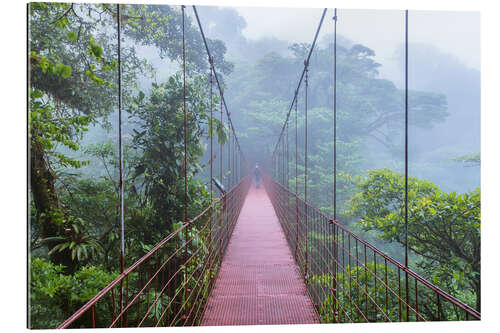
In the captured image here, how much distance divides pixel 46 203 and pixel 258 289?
1.58 meters

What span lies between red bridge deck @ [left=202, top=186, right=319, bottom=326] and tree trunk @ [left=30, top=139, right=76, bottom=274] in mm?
1075

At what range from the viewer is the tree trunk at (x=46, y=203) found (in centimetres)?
214

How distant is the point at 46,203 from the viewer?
89.2 inches

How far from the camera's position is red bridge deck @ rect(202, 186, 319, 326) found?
1596 millimetres

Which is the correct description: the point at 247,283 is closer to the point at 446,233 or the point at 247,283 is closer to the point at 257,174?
the point at 446,233

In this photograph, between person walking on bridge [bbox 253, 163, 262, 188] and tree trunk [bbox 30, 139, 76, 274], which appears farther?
person walking on bridge [bbox 253, 163, 262, 188]

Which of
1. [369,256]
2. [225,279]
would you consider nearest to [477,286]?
[225,279]

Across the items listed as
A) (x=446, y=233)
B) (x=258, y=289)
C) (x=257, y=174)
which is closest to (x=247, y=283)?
(x=258, y=289)

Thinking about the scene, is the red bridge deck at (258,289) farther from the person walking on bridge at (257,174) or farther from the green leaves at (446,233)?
the person walking on bridge at (257,174)

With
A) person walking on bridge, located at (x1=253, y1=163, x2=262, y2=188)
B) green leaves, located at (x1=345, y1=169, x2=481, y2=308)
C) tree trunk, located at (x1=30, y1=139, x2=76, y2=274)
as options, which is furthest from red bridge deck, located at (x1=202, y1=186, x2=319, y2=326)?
person walking on bridge, located at (x1=253, y1=163, x2=262, y2=188)

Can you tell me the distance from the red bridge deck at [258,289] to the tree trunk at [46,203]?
108 centimetres

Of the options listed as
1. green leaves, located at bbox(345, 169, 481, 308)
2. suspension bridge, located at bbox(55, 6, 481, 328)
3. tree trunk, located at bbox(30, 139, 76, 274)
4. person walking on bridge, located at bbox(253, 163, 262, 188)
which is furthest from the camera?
person walking on bridge, located at bbox(253, 163, 262, 188)

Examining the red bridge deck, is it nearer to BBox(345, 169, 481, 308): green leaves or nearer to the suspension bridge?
the suspension bridge
